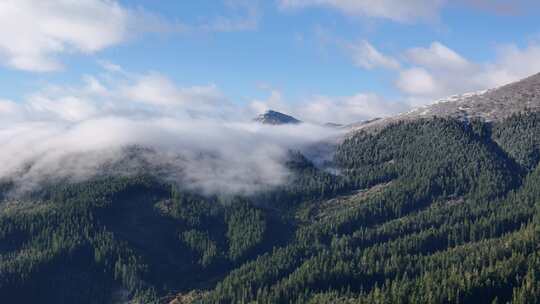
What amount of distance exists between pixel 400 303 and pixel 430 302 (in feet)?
31.7

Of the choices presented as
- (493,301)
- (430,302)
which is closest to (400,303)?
(430,302)

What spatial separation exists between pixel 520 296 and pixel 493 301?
9332mm

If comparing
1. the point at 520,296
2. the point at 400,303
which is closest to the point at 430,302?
the point at 400,303

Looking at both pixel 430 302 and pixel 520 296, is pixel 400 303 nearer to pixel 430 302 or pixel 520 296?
pixel 430 302

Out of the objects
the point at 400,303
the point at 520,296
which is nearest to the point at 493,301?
the point at 520,296

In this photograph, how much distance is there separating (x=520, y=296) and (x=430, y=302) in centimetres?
3002

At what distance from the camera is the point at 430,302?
196 metres

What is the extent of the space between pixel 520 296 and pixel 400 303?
127 feet

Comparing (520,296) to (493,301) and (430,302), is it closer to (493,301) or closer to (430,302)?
(493,301)

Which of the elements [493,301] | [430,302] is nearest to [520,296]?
[493,301]

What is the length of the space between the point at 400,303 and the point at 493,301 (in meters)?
29.6

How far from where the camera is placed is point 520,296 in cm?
19875

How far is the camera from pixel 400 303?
656 ft

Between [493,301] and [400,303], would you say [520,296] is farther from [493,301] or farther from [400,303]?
[400,303]
